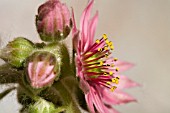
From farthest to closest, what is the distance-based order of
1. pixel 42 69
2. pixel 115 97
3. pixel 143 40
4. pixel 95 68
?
pixel 143 40 → pixel 115 97 → pixel 95 68 → pixel 42 69

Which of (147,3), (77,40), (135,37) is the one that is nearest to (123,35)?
(135,37)

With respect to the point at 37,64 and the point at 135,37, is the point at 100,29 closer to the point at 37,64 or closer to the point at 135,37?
the point at 135,37

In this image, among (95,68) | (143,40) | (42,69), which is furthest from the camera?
(143,40)

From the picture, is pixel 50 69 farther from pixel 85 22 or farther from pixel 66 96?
pixel 85 22

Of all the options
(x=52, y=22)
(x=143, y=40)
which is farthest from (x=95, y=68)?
(x=143, y=40)

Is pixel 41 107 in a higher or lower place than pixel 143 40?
lower

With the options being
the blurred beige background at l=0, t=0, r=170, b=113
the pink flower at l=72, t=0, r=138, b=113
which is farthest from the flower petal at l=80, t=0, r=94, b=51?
the blurred beige background at l=0, t=0, r=170, b=113

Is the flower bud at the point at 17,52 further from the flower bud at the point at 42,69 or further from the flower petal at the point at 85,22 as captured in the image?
the flower petal at the point at 85,22

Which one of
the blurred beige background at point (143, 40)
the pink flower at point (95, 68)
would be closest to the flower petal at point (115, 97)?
the pink flower at point (95, 68)
